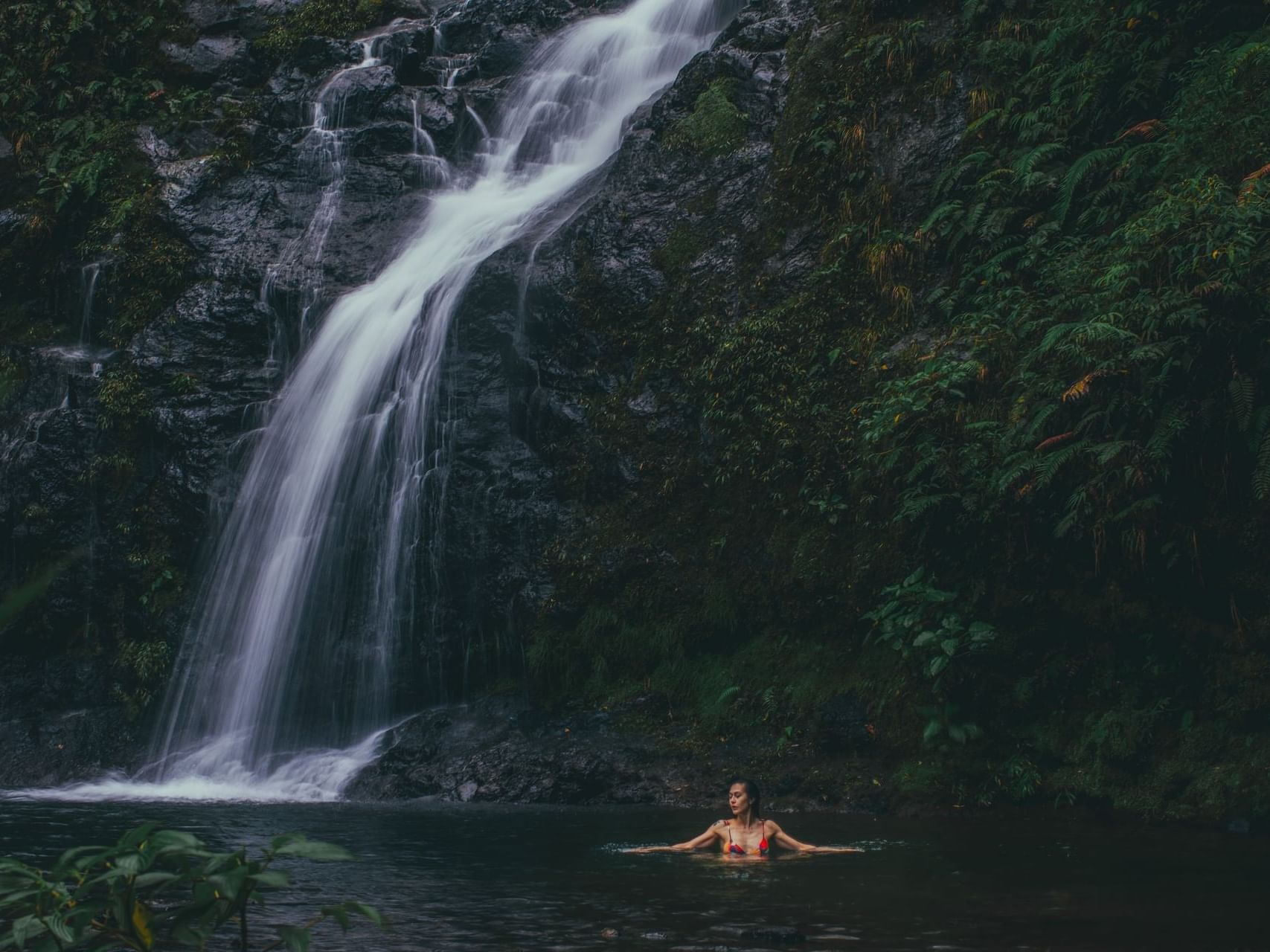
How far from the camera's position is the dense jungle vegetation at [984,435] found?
32.3ft

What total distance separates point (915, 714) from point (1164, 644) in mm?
2441

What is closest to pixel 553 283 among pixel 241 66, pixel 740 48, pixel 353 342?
pixel 353 342

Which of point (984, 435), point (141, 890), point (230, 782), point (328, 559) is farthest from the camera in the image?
point (328, 559)

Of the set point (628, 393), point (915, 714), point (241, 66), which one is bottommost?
point (915, 714)

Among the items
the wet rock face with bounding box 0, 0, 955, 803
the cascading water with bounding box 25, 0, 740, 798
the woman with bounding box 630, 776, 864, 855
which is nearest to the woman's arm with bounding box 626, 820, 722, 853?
the woman with bounding box 630, 776, 864, 855

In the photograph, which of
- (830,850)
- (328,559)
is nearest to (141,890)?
(830,850)

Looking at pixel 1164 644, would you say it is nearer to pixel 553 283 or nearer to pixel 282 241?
pixel 553 283

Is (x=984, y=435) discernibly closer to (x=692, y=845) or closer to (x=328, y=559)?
(x=692, y=845)

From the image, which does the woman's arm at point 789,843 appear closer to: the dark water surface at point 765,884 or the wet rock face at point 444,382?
the dark water surface at point 765,884

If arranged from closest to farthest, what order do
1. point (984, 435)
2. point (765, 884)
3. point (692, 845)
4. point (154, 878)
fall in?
point (154, 878)
point (765, 884)
point (692, 845)
point (984, 435)

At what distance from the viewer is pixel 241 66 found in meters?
25.0

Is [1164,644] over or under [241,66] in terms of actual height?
under

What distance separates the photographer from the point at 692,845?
8594 millimetres

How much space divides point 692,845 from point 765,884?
1496 millimetres
